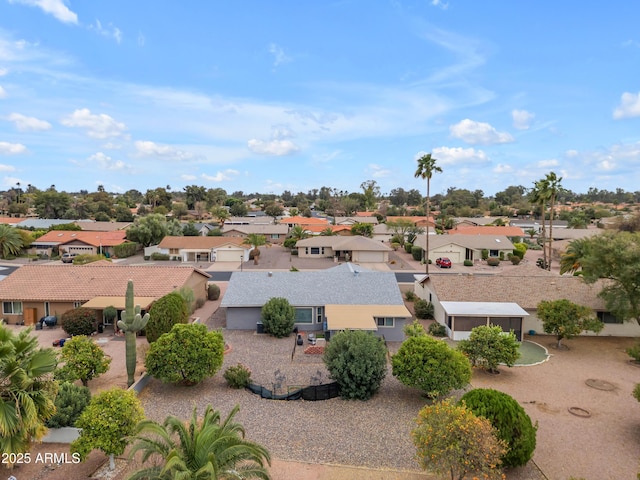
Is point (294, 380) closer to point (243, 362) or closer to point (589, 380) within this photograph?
point (243, 362)

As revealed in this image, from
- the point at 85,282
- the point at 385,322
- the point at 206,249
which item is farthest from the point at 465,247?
the point at 85,282

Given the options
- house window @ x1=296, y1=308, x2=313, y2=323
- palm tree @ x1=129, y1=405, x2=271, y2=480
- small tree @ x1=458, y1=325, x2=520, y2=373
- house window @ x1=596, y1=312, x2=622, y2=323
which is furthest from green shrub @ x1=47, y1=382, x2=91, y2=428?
house window @ x1=596, y1=312, x2=622, y2=323

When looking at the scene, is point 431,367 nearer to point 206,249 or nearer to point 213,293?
point 213,293

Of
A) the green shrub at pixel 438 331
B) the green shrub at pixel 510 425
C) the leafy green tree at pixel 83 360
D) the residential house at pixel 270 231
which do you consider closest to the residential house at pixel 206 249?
the residential house at pixel 270 231

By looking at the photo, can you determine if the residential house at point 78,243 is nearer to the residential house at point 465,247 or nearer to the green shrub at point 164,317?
the green shrub at point 164,317

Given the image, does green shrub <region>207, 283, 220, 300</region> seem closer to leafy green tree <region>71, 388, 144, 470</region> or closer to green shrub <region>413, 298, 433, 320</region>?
green shrub <region>413, 298, 433, 320</region>
